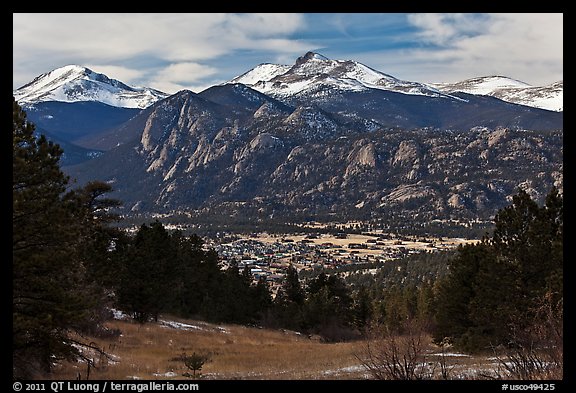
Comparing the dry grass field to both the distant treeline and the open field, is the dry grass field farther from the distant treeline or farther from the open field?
the distant treeline

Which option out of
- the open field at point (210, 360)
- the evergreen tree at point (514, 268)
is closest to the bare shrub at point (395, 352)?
the open field at point (210, 360)

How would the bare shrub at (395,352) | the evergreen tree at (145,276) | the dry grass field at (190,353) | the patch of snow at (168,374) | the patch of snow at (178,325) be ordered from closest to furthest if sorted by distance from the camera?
the bare shrub at (395,352), the patch of snow at (168,374), the dry grass field at (190,353), the evergreen tree at (145,276), the patch of snow at (178,325)

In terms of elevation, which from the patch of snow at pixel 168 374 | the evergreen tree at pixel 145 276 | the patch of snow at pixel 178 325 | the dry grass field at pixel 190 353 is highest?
the evergreen tree at pixel 145 276

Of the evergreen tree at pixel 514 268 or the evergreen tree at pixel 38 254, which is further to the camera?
the evergreen tree at pixel 514 268

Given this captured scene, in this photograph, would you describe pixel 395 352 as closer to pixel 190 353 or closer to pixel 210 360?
pixel 210 360

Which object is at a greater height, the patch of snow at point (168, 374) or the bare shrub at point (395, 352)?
the bare shrub at point (395, 352)

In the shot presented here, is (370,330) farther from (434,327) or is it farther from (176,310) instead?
(176,310)

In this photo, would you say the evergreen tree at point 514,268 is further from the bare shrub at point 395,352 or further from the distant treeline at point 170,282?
the bare shrub at point 395,352
